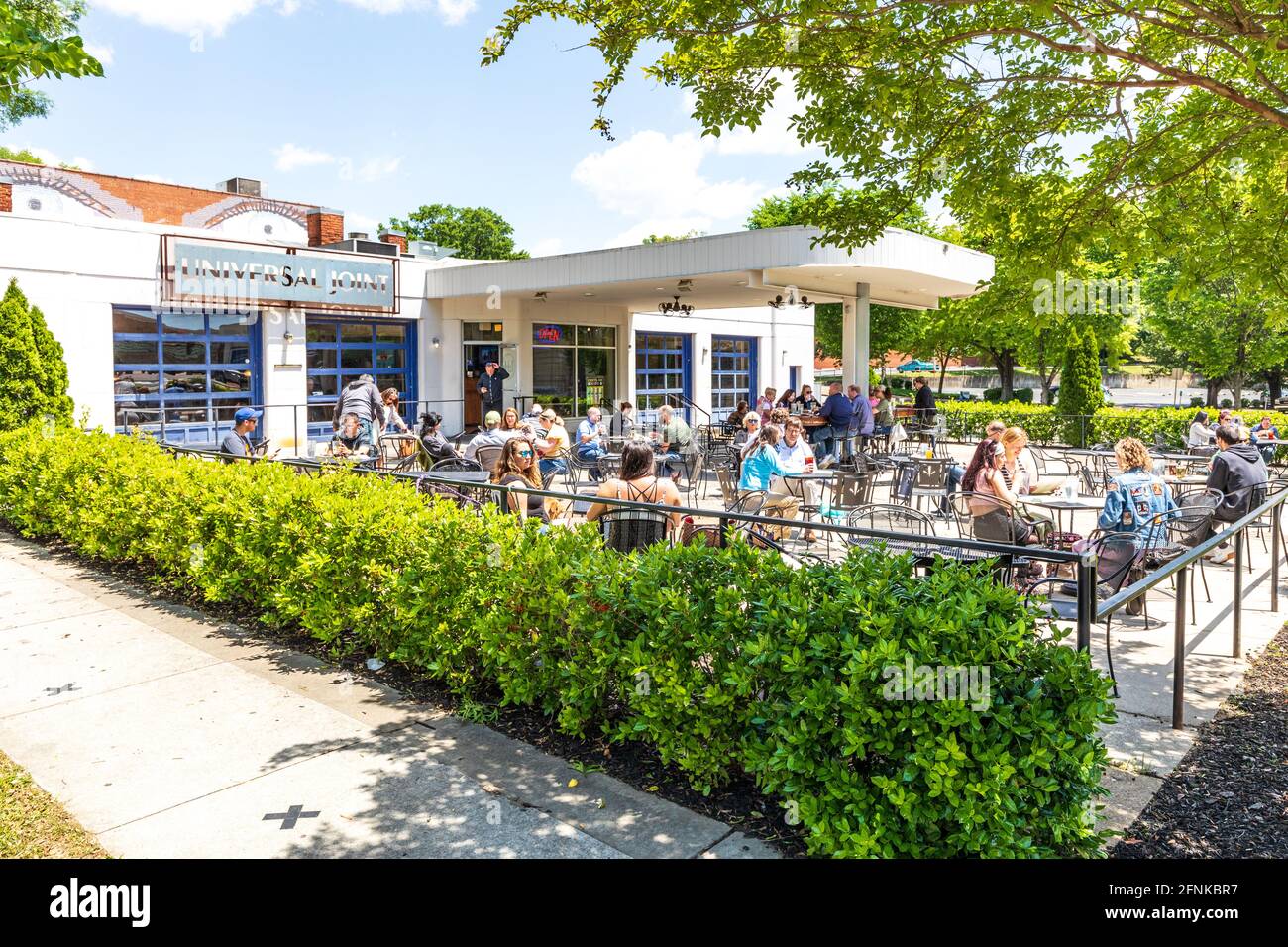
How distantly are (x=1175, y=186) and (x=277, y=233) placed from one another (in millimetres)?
46491

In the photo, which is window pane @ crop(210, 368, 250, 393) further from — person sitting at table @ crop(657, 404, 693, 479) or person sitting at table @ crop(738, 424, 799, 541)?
person sitting at table @ crop(738, 424, 799, 541)

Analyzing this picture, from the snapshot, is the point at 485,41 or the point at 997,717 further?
the point at 485,41

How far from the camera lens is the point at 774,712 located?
366 centimetres

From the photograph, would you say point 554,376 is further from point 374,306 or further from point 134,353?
point 134,353

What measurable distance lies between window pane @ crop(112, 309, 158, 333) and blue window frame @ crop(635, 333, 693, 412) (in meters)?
13.0

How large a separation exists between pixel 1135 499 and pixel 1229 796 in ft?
12.4

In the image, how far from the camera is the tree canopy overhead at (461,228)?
80.9 metres

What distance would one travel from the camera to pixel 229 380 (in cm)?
1898

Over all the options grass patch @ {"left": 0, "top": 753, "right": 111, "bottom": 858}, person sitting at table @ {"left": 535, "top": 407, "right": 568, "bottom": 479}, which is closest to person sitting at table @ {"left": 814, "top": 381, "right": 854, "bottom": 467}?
person sitting at table @ {"left": 535, "top": 407, "right": 568, "bottom": 479}

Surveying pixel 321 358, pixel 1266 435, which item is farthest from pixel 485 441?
pixel 1266 435

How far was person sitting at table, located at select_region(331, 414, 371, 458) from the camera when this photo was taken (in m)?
14.5

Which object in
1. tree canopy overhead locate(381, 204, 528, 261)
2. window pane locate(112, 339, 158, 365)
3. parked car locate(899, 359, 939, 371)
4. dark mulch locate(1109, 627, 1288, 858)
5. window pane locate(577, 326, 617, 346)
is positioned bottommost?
dark mulch locate(1109, 627, 1288, 858)
